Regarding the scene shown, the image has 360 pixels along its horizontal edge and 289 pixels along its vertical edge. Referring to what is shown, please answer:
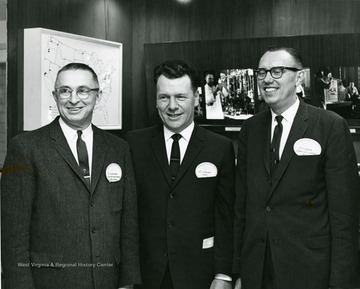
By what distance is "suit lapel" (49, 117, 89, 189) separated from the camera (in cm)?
202

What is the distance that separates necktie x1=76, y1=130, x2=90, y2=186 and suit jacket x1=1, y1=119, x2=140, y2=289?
3cm

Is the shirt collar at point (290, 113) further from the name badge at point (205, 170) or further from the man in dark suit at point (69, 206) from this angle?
the man in dark suit at point (69, 206)

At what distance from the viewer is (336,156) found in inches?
83.7

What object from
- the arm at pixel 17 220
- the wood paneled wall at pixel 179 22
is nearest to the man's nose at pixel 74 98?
the arm at pixel 17 220

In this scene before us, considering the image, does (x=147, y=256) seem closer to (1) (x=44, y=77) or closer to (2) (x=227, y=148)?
(2) (x=227, y=148)

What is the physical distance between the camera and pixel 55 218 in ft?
6.46

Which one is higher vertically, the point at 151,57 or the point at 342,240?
the point at 151,57

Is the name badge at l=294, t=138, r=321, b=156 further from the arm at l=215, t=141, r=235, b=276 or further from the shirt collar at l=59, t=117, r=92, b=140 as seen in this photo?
the shirt collar at l=59, t=117, r=92, b=140

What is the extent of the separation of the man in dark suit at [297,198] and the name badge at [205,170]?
183 mm

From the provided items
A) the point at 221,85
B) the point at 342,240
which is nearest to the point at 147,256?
the point at 342,240

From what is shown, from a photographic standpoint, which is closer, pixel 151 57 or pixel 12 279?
pixel 12 279

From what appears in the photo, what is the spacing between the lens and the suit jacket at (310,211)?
2107 millimetres

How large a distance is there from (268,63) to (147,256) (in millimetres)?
1130

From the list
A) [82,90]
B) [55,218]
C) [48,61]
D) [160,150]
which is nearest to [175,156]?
[160,150]
